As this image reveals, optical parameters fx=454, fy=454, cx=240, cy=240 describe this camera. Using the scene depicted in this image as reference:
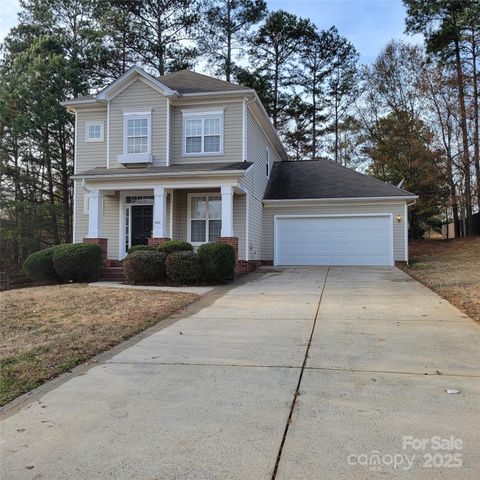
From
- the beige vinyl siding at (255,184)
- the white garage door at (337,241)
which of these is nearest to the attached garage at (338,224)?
the white garage door at (337,241)

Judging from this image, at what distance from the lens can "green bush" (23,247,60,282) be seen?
13.3m

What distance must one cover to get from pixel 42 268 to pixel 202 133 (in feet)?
22.7

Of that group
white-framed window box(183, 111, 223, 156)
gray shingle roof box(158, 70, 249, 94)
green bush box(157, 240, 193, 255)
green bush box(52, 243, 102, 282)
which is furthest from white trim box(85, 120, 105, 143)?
green bush box(157, 240, 193, 255)

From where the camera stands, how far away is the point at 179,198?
16172 millimetres

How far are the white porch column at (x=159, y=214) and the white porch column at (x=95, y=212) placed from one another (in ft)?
6.43

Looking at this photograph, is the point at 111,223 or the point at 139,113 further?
the point at 111,223

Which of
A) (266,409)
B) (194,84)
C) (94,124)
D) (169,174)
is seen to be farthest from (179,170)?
(266,409)

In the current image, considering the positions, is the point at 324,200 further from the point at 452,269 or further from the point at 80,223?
the point at 80,223

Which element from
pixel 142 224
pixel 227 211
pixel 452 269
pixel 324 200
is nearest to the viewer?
pixel 227 211

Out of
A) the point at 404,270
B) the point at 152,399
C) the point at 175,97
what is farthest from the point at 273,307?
the point at 175,97

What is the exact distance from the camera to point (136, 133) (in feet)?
53.0

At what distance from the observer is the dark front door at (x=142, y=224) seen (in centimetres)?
1623

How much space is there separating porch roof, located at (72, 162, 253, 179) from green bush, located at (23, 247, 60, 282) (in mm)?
3021

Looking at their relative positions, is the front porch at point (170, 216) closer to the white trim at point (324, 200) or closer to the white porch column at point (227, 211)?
the white porch column at point (227, 211)
